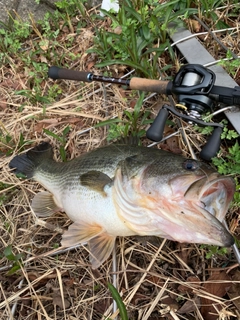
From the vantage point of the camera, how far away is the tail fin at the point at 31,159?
306cm

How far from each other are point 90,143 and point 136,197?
4.18 ft

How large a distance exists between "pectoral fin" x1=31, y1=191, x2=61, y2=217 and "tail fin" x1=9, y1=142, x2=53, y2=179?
0.68 ft

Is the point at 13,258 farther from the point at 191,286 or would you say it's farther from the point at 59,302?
the point at 191,286

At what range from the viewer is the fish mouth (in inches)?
74.8

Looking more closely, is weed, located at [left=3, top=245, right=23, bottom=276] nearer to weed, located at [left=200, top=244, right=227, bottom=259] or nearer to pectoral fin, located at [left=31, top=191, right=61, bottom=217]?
pectoral fin, located at [left=31, top=191, right=61, bottom=217]

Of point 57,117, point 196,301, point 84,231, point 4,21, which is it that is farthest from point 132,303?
point 4,21

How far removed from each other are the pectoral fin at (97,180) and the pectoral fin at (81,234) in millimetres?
260

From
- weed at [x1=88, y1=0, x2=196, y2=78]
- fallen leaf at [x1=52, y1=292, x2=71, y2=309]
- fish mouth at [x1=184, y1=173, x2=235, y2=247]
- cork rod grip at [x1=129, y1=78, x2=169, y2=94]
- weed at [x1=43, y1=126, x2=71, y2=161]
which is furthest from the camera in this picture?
weed at [x1=88, y1=0, x2=196, y2=78]

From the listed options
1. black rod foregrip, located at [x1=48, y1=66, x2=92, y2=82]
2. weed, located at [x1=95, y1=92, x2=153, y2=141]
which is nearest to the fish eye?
weed, located at [x1=95, y1=92, x2=153, y2=141]

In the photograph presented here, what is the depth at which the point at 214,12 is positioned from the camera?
3482 mm

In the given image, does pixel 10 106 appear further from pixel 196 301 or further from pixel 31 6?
pixel 196 301

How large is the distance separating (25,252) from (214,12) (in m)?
2.80

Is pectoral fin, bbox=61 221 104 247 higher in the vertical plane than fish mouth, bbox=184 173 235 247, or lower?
lower

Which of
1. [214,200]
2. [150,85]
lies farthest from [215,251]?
[150,85]
